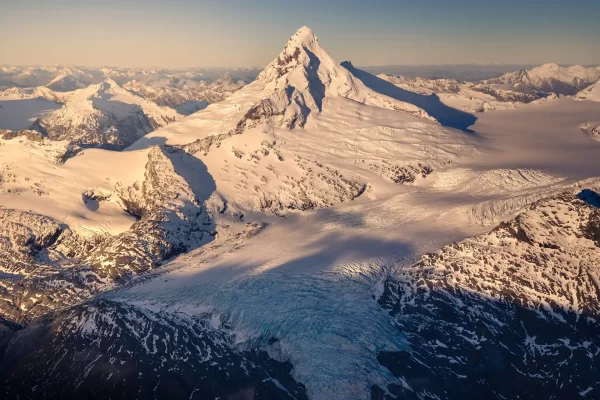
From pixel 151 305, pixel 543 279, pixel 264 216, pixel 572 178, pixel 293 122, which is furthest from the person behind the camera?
pixel 293 122

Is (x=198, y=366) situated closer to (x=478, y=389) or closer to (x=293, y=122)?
(x=478, y=389)

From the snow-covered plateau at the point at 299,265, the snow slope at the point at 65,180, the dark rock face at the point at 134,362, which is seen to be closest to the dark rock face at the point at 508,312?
the snow-covered plateau at the point at 299,265

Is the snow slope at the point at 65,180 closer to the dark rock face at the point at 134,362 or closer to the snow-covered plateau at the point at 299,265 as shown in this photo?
the snow-covered plateau at the point at 299,265

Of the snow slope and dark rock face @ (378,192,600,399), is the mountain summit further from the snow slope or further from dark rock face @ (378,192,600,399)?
dark rock face @ (378,192,600,399)

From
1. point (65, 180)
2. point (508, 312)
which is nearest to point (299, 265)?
point (508, 312)

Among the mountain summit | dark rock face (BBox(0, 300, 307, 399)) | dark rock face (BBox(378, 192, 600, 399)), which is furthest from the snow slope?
dark rock face (BBox(378, 192, 600, 399))

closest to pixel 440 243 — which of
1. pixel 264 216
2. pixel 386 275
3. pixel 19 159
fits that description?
pixel 386 275
